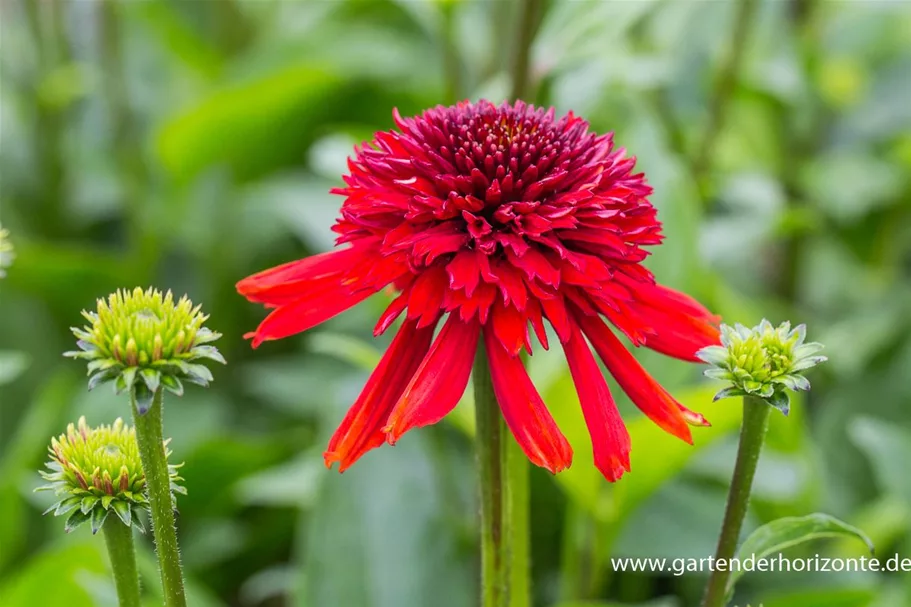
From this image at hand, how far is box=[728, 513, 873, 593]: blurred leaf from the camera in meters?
0.33

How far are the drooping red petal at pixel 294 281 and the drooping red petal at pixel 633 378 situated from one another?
10 centimetres

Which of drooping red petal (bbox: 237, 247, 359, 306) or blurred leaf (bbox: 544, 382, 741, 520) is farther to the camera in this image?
blurred leaf (bbox: 544, 382, 741, 520)

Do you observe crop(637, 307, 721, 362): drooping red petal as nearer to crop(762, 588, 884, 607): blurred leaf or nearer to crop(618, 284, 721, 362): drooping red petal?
crop(618, 284, 721, 362): drooping red petal

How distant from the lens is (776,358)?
1.01 feet

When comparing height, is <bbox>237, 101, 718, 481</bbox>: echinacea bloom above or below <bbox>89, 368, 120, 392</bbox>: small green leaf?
above

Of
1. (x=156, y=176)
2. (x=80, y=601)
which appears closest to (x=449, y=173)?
(x=80, y=601)

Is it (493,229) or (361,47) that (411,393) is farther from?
(361,47)

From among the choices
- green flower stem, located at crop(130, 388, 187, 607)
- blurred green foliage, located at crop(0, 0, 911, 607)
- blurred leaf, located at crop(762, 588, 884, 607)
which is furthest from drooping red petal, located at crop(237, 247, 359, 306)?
blurred leaf, located at crop(762, 588, 884, 607)

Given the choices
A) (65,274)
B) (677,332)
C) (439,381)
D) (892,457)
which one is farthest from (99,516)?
(65,274)

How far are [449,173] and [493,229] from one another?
1.1 inches

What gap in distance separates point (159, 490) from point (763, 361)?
184mm

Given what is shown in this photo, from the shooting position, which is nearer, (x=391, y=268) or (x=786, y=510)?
(x=391, y=268)

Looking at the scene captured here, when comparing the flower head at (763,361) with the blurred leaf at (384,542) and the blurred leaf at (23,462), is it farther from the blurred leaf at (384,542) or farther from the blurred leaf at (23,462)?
the blurred leaf at (23,462)

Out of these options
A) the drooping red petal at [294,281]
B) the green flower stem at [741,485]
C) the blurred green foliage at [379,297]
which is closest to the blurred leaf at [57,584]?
the blurred green foliage at [379,297]
